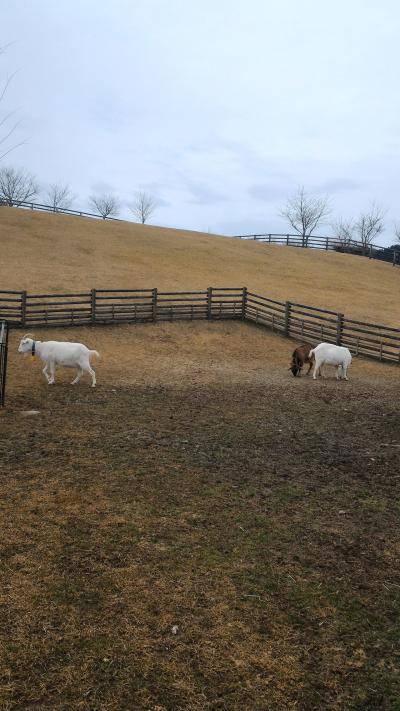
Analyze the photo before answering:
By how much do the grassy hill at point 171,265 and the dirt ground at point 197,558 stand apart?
18.1 meters

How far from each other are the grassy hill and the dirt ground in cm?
1811

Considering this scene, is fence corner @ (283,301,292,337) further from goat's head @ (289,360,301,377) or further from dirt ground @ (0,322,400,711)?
dirt ground @ (0,322,400,711)

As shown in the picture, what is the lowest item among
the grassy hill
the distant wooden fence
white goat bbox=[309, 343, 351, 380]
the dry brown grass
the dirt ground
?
the dirt ground

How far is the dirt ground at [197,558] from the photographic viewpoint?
11.2ft

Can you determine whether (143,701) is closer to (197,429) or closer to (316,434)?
(197,429)

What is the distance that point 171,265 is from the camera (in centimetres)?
3484

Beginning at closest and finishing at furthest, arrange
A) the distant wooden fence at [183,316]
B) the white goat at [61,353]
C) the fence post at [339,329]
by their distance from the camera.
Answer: the white goat at [61,353] → the distant wooden fence at [183,316] → the fence post at [339,329]

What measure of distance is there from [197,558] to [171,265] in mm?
31185

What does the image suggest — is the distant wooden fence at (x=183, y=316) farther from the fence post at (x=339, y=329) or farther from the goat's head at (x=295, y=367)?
the goat's head at (x=295, y=367)

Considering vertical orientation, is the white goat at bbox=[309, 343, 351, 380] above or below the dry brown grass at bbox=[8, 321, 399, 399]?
above

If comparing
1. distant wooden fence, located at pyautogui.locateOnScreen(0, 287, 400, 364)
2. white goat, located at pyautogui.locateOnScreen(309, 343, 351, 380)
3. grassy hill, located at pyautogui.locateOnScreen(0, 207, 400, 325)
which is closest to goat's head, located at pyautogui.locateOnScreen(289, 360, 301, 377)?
white goat, located at pyautogui.locateOnScreen(309, 343, 351, 380)

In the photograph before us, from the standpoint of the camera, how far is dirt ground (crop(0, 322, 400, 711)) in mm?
3428

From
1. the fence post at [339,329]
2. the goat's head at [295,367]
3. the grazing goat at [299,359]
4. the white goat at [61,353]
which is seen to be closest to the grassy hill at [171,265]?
the fence post at [339,329]

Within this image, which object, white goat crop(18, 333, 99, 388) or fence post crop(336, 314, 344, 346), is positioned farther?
fence post crop(336, 314, 344, 346)
